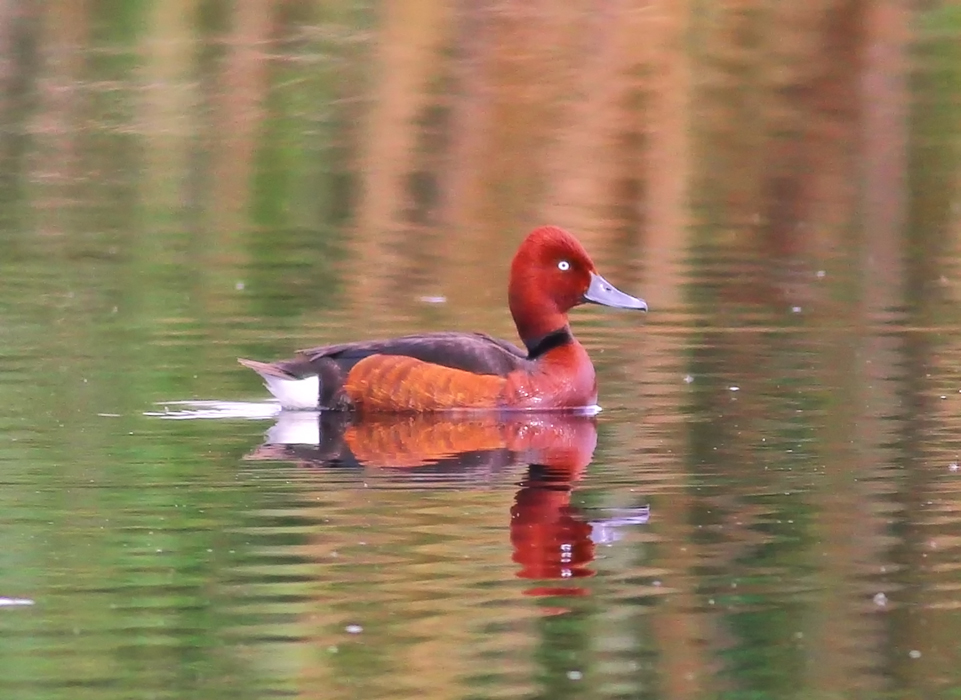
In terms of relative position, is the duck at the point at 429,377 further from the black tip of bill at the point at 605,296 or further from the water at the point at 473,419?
the black tip of bill at the point at 605,296

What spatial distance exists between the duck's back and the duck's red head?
592 millimetres

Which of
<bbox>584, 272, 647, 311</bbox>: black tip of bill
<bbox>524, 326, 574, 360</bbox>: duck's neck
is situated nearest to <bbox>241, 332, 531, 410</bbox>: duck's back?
<bbox>524, 326, 574, 360</bbox>: duck's neck

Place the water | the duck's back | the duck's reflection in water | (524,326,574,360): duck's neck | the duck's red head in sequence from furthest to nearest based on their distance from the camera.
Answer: the duck's red head < (524,326,574,360): duck's neck < the duck's back < the duck's reflection in water < the water

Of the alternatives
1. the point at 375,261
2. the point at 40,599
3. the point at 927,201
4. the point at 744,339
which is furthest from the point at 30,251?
the point at 40,599

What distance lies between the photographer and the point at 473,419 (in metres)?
10.1

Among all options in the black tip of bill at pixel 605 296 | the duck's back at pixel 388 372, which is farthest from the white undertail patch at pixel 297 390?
the black tip of bill at pixel 605 296

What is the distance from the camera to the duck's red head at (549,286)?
10.7 meters

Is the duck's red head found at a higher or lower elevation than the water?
higher

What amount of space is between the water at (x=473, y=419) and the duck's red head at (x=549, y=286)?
1.53 feet

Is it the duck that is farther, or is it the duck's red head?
the duck's red head

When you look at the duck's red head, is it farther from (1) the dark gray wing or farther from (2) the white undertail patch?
(2) the white undertail patch

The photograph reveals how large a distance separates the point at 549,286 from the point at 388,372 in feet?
3.60

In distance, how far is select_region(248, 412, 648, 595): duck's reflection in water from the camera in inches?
293

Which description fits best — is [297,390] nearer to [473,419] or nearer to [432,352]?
[432,352]
